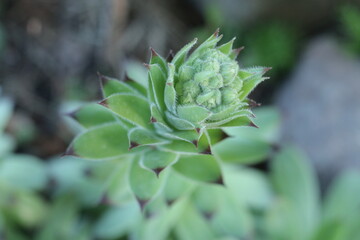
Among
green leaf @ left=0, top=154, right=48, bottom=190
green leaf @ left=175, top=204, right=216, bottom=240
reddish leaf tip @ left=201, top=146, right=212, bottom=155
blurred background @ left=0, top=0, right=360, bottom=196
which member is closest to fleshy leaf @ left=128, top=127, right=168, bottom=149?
reddish leaf tip @ left=201, top=146, right=212, bottom=155

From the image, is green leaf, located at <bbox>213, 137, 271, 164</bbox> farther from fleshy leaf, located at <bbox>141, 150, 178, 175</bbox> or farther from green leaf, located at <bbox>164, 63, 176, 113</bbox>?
green leaf, located at <bbox>164, 63, 176, 113</bbox>

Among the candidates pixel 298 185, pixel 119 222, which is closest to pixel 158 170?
pixel 119 222

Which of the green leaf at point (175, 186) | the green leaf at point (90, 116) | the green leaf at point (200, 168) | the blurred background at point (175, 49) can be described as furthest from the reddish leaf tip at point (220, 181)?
the blurred background at point (175, 49)

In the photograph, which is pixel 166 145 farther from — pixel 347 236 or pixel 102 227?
pixel 347 236

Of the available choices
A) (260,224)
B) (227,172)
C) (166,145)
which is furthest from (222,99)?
(260,224)

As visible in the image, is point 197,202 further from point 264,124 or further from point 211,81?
point 211,81

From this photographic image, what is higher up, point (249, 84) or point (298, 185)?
point (298, 185)
